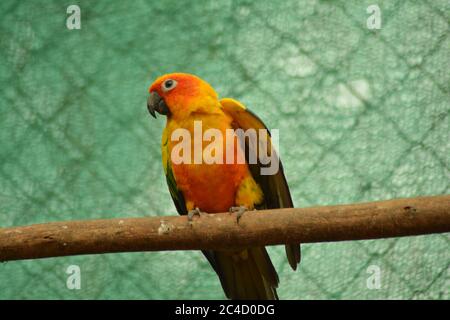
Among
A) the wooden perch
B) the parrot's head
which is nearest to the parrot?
the parrot's head

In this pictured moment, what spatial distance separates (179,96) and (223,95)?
1.18 ft

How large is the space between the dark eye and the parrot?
20mm

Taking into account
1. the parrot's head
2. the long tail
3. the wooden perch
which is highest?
the parrot's head

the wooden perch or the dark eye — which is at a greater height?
the dark eye

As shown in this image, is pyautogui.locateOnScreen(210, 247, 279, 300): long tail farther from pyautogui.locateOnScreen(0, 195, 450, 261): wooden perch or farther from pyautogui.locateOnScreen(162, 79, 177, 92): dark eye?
pyautogui.locateOnScreen(162, 79, 177, 92): dark eye

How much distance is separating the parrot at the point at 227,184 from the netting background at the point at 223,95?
→ 1.00ft

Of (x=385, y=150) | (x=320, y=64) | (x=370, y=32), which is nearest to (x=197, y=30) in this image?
(x=320, y=64)

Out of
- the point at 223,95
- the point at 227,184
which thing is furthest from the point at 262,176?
the point at 223,95

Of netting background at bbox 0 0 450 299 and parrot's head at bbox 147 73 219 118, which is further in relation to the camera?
netting background at bbox 0 0 450 299

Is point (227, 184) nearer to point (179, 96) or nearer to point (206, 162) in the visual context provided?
point (206, 162)

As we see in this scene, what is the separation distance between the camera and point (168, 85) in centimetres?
270

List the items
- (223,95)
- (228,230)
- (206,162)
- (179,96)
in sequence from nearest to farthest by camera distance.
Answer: (228,230), (206,162), (179,96), (223,95)

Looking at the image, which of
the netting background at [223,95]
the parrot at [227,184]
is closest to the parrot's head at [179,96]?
the parrot at [227,184]

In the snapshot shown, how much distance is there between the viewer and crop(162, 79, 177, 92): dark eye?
269 centimetres
